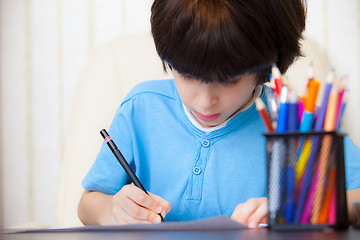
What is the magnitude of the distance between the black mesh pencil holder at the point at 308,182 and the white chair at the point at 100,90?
65 cm

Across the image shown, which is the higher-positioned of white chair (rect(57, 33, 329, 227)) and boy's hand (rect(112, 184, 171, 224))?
white chair (rect(57, 33, 329, 227))

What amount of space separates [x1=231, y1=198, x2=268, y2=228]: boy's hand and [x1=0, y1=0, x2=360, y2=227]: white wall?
836 mm

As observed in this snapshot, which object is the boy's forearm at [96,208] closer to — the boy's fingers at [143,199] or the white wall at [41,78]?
the boy's fingers at [143,199]

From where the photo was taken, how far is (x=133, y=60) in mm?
1128

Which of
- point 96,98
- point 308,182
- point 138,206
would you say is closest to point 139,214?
point 138,206

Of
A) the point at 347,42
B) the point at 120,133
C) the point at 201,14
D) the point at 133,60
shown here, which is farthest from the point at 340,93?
the point at 347,42

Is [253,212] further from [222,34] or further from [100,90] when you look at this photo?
[100,90]

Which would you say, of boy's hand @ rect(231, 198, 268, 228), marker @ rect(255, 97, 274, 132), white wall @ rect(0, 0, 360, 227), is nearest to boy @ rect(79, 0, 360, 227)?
boy's hand @ rect(231, 198, 268, 228)

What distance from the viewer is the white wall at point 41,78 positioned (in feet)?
4.40

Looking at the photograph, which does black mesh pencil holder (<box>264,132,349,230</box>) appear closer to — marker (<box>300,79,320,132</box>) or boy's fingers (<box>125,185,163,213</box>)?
marker (<box>300,79,320,132</box>)

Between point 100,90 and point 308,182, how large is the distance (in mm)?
718

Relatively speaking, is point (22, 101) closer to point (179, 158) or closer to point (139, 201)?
point (179, 158)

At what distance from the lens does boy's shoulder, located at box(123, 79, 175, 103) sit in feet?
3.01

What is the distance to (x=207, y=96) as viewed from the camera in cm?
65
